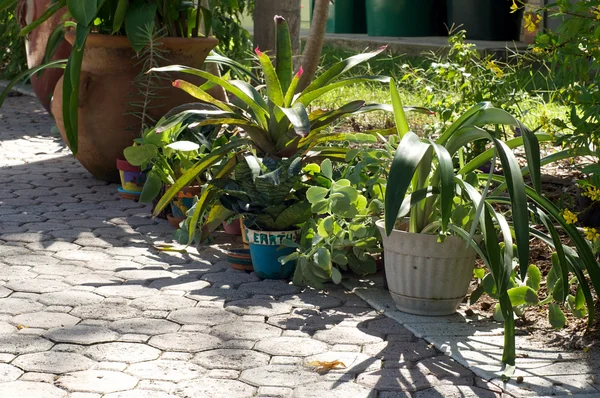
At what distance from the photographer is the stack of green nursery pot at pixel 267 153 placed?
372cm

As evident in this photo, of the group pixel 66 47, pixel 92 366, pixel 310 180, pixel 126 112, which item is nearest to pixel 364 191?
pixel 310 180

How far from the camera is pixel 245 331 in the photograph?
3146mm

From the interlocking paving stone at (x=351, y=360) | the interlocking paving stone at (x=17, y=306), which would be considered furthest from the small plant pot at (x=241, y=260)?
the interlocking paving stone at (x=351, y=360)

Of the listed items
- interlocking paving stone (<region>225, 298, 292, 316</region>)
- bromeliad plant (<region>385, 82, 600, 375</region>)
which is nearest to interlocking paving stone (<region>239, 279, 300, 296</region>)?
interlocking paving stone (<region>225, 298, 292, 316</region>)

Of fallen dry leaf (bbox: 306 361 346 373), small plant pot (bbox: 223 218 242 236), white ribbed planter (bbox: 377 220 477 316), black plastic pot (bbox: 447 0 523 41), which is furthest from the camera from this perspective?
black plastic pot (bbox: 447 0 523 41)

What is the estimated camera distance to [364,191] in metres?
3.77

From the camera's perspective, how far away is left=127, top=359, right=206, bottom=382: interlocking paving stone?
8.96 feet

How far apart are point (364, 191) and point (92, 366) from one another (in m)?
1.44

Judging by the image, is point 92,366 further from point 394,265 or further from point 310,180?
point 310,180

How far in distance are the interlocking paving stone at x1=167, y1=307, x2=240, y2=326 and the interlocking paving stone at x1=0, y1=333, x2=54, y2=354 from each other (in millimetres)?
474

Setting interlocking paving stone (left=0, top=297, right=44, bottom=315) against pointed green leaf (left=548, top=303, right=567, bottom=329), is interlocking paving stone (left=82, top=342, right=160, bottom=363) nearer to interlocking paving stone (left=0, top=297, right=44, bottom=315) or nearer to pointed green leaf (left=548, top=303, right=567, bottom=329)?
interlocking paving stone (left=0, top=297, right=44, bottom=315)

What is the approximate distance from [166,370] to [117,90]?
2658 mm

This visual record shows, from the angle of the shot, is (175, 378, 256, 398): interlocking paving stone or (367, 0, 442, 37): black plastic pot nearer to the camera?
(175, 378, 256, 398): interlocking paving stone

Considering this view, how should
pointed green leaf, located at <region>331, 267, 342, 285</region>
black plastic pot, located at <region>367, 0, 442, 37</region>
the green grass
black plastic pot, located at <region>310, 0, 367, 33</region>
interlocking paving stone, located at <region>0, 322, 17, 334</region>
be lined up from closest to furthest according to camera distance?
interlocking paving stone, located at <region>0, 322, 17, 334</region> < pointed green leaf, located at <region>331, 267, 342, 285</region> < the green grass < black plastic pot, located at <region>367, 0, 442, 37</region> < black plastic pot, located at <region>310, 0, 367, 33</region>
